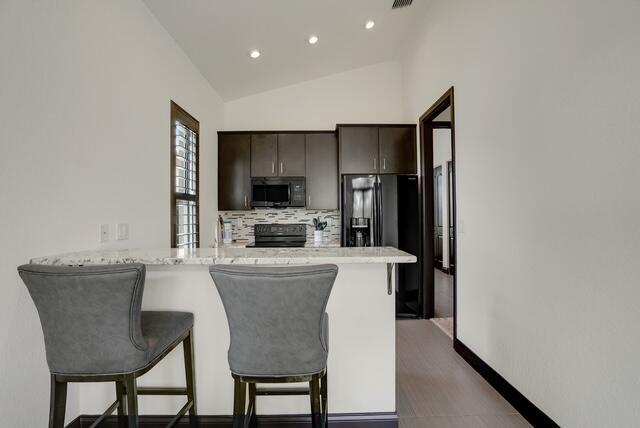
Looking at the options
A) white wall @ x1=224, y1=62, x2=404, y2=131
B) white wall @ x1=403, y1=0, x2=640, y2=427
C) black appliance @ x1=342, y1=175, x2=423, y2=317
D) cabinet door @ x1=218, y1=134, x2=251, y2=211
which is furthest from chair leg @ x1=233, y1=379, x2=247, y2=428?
white wall @ x1=224, y1=62, x2=404, y2=131

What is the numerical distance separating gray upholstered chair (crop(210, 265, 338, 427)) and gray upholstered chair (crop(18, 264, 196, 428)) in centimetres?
35

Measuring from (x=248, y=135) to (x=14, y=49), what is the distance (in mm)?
2798

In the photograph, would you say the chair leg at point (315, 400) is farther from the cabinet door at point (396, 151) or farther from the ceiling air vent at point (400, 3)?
the ceiling air vent at point (400, 3)

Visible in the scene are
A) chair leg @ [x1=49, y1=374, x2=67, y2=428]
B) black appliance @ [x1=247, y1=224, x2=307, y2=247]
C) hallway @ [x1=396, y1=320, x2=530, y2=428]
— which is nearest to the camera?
chair leg @ [x1=49, y1=374, x2=67, y2=428]

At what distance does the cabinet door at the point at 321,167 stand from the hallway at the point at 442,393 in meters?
2.00

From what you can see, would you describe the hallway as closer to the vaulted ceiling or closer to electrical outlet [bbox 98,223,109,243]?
electrical outlet [bbox 98,223,109,243]

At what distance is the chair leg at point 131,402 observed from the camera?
121 centimetres

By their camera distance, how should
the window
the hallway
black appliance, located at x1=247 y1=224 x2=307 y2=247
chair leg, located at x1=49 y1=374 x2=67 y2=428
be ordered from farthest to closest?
black appliance, located at x1=247 y1=224 x2=307 y2=247, the window, the hallway, chair leg, located at x1=49 y1=374 x2=67 y2=428

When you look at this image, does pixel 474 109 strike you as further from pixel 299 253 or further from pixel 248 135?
pixel 248 135

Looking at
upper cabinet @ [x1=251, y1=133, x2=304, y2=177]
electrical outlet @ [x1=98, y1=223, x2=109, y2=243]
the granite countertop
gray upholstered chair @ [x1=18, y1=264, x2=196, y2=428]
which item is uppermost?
upper cabinet @ [x1=251, y1=133, x2=304, y2=177]

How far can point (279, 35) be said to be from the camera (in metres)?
3.09

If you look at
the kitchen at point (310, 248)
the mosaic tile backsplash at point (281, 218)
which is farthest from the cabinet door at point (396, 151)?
the mosaic tile backsplash at point (281, 218)

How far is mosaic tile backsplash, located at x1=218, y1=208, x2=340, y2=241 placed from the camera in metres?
4.39

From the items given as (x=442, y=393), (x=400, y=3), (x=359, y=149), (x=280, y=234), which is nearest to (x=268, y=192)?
(x=280, y=234)
